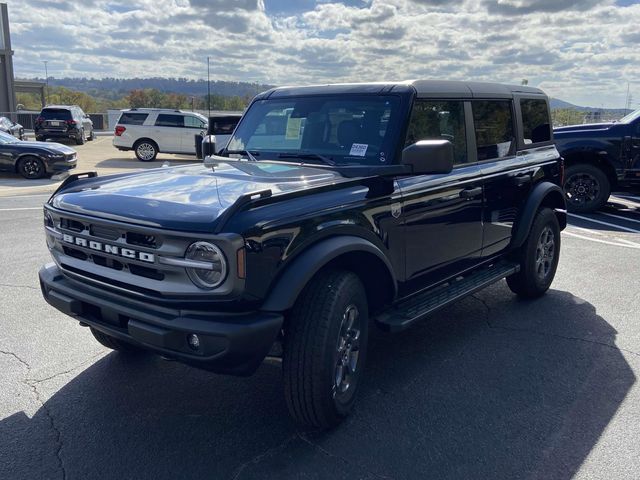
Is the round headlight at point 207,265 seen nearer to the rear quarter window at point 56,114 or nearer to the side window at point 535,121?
the side window at point 535,121

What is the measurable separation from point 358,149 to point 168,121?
17.8m

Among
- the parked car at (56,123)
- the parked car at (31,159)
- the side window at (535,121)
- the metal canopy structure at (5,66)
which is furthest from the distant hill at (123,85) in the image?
the side window at (535,121)

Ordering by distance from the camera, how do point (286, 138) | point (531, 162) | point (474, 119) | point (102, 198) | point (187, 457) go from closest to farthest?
point (187, 457), point (102, 198), point (286, 138), point (474, 119), point (531, 162)

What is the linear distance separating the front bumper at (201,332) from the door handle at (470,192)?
2.10m

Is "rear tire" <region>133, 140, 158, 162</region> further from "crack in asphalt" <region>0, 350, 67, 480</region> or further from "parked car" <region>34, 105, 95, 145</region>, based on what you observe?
"crack in asphalt" <region>0, 350, 67, 480</region>

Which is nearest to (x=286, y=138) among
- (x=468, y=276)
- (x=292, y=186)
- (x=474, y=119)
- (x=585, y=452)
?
(x=292, y=186)

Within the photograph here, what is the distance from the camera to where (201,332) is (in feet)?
8.64

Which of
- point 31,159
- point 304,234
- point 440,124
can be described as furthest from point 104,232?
point 31,159

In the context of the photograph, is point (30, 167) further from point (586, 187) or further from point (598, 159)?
point (598, 159)

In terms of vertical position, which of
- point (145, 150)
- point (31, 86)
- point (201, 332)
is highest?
point (31, 86)

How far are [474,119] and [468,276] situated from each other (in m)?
1.27

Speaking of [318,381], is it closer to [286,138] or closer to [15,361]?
[286,138]

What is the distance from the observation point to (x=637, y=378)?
12.9 feet

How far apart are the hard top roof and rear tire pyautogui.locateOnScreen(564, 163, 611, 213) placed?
6.21 m
